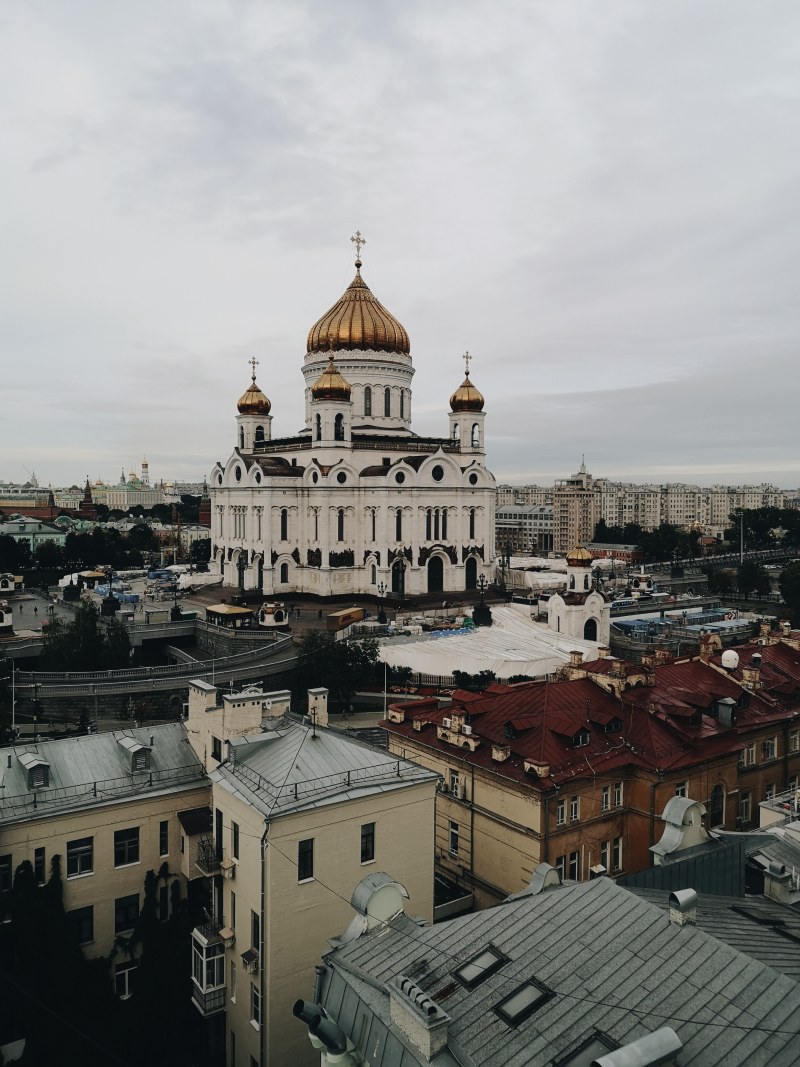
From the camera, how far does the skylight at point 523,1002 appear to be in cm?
865

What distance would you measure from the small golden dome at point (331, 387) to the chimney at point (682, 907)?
51229 mm

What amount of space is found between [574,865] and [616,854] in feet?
6.04

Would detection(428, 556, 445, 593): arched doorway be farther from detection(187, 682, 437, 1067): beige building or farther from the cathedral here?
detection(187, 682, 437, 1067): beige building

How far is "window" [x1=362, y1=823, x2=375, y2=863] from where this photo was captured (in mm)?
14906

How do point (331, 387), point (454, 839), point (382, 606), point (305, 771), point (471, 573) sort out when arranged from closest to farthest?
1. point (305, 771)
2. point (454, 839)
3. point (382, 606)
4. point (331, 387)
5. point (471, 573)

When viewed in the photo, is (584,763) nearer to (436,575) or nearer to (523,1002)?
(523,1002)

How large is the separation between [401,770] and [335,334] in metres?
52.6

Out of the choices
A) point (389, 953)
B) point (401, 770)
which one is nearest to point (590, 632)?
point (401, 770)

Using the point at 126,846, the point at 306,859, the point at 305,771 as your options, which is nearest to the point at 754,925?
the point at 306,859

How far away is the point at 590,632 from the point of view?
49.6 m

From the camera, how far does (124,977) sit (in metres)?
16.2

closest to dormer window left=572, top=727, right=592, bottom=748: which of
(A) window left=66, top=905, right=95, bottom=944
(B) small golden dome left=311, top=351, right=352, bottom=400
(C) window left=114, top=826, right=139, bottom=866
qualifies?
(C) window left=114, top=826, right=139, bottom=866

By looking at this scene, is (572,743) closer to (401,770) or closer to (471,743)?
(471,743)

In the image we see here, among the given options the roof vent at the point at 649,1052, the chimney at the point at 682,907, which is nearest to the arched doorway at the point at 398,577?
the chimney at the point at 682,907
